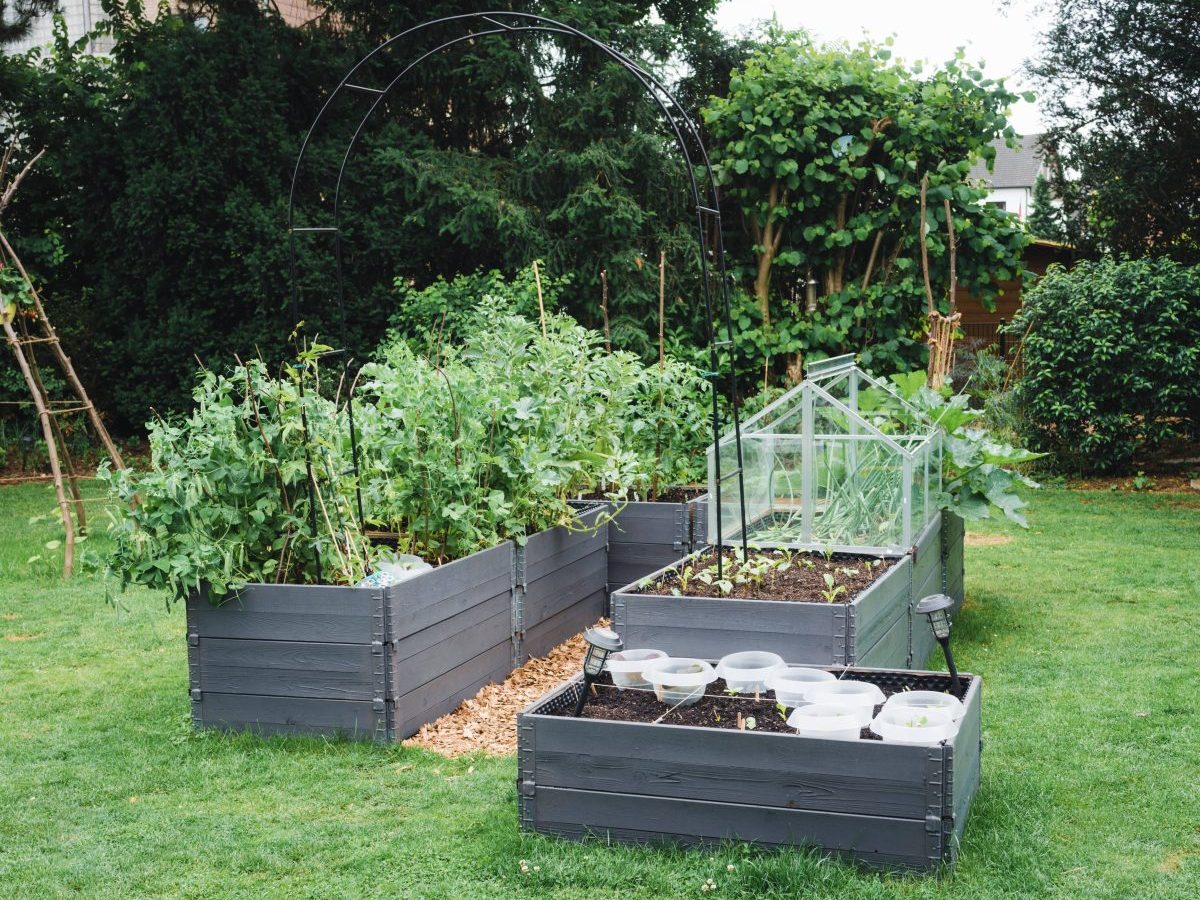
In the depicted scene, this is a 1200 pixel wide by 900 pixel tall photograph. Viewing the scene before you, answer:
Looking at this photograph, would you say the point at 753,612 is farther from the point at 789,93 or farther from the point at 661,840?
the point at 789,93

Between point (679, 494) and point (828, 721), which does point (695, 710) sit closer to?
point (828, 721)

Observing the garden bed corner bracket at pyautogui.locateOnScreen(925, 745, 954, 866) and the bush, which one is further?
the bush

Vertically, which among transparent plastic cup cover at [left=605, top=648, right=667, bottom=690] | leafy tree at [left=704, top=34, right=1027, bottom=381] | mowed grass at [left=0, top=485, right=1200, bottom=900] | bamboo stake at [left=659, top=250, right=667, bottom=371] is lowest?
mowed grass at [left=0, top=485, right=1200, bottom=900]

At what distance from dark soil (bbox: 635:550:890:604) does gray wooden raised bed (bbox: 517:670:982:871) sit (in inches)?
46.0

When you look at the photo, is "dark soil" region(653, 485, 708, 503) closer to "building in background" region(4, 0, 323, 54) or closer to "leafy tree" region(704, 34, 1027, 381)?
"leafy tree" region(704, 34, 1027, 381)

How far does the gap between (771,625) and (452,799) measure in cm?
129

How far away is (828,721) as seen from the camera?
3164 millimetres

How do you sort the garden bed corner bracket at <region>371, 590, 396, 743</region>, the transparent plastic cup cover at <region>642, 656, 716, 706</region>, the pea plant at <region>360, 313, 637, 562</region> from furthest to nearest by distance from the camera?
the pea plant at <region>360, 313, 637, 562</region> < the garden bed corner bracket at <region>371, 590, 396, 743</region> < the transparent plastic cup cover at <region>642, 656, 716, 706</region>

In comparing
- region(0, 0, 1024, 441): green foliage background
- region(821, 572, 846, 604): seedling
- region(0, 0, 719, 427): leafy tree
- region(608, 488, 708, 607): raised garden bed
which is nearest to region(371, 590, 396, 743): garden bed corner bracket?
region(821, 572, 846, 604): seedling

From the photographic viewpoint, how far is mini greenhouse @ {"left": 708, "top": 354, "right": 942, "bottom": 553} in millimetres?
5160

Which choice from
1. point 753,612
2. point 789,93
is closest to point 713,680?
point 753,612

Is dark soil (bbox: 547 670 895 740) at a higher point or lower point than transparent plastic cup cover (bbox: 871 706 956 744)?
lower

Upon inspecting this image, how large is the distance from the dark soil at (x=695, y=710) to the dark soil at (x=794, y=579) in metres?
0.71

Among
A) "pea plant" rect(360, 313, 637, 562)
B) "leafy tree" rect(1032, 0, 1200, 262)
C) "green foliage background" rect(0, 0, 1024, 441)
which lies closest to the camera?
"pea plant" rect(360, 313, 637, 562)
